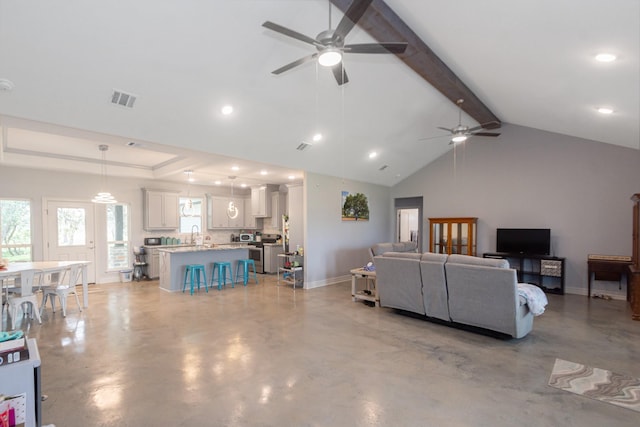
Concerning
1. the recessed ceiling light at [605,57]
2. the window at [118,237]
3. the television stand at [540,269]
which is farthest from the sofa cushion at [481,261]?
the window at [118,237]

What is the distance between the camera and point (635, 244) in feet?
18.0

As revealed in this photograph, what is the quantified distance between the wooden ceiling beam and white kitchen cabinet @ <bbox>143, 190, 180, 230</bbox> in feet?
22.9

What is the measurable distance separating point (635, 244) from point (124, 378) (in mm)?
7855

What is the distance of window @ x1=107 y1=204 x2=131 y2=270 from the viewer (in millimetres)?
7770

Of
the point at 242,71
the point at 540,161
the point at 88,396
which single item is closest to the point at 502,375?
the point at 88,396

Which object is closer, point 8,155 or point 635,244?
point 635,244

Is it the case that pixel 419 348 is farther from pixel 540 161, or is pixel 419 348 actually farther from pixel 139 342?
pixel 540 161

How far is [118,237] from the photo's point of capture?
7914mm

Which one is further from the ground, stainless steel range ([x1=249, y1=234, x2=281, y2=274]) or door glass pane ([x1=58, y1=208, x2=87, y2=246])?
door glass pane ([x1=58, y1=208, x2=87, y2=246])

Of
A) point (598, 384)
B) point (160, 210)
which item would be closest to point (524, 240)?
point (598, 384)

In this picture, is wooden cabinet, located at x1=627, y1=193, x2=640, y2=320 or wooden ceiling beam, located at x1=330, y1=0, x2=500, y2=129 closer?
wooden ceiling beam, located at x1=330, y1=0, x2=500, y2=129

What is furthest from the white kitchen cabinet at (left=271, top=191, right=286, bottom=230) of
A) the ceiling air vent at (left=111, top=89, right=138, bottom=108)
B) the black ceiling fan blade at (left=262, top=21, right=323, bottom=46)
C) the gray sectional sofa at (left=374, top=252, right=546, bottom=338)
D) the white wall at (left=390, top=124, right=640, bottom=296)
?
the black ceiling fan blade at (left=262, top=21, right=323, bottom=46)

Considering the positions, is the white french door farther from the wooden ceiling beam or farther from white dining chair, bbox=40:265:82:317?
Result: the wooden ceiling beam

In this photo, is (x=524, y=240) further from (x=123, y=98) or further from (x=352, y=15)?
(x=123, y=98)
